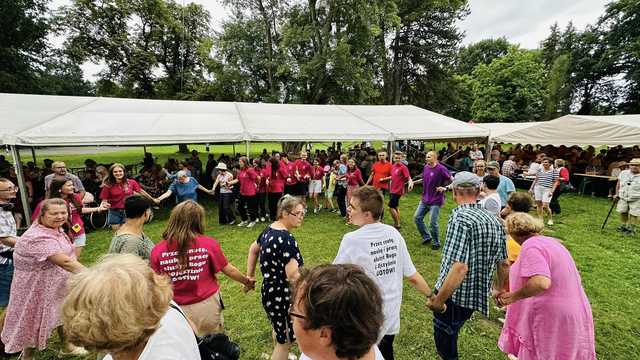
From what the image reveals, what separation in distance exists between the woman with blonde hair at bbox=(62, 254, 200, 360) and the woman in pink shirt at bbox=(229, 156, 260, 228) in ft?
20.7

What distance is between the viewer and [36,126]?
661 centimetres

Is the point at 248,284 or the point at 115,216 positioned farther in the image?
the point at 115,216

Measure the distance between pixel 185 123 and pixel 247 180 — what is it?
9.64ft

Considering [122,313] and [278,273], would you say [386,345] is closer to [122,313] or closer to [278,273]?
[278,273]

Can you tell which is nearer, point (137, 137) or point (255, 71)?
point (137, 137)

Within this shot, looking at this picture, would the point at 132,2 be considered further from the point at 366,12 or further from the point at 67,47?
the point at 366,12

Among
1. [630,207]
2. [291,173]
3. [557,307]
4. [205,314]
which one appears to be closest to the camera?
[557,307]

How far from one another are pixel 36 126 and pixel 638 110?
4545 centimetres

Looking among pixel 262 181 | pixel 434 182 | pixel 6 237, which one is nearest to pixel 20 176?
pixel 6 237

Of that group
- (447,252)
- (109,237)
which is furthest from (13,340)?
(109,237)

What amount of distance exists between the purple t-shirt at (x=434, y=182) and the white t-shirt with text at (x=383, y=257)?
3852mm

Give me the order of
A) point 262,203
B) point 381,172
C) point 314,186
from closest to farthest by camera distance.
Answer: point 381,172 → point 262,203 → point 314,186

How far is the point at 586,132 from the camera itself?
10.5 m

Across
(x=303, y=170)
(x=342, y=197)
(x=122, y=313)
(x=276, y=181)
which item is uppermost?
(x=122, y=313)
